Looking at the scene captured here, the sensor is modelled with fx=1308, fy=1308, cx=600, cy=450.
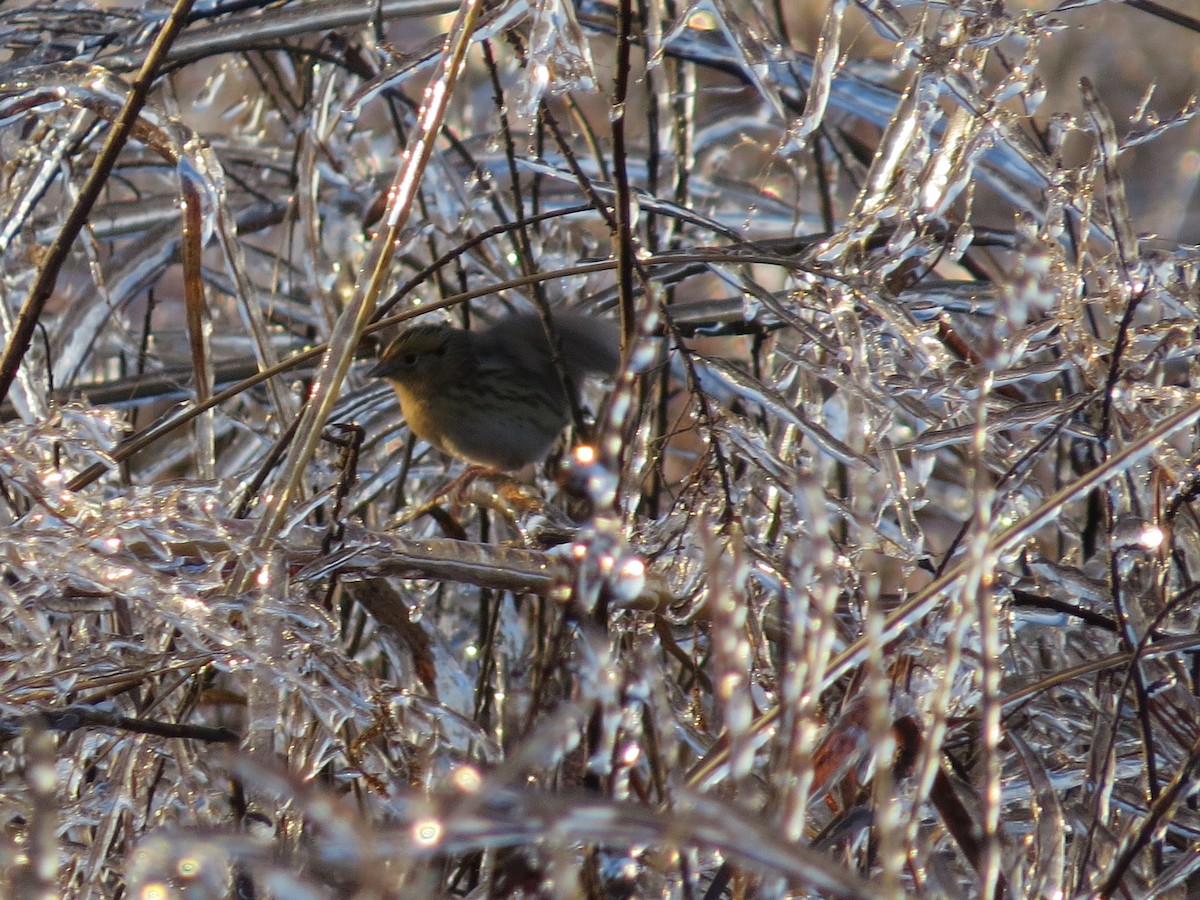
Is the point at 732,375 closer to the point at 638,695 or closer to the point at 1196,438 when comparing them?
the point at 1196,438

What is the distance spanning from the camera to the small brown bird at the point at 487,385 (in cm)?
225

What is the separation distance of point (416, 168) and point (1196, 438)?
84 cm

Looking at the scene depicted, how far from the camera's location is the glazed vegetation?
0.70 metres

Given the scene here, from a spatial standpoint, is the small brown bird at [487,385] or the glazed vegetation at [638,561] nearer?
the glazed vegetation at [638,561]

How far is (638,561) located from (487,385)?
1824 millimetres

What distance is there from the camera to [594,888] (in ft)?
2.54

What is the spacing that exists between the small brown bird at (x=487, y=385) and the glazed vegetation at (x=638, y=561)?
24 centimetres

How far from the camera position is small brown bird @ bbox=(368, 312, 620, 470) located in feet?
7.38

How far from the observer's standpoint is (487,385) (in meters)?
2.56

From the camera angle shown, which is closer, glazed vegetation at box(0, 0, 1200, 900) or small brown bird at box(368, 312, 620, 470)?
glazed vegetation at box(0, 0, 1200, 900)

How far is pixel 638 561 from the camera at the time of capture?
2.51 ft

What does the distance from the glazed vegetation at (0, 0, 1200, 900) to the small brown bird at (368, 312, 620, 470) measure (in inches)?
9.5

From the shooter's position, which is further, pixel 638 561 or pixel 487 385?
pixel 487 385

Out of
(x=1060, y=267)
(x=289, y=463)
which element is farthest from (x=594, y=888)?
(x=1060, y=267)
